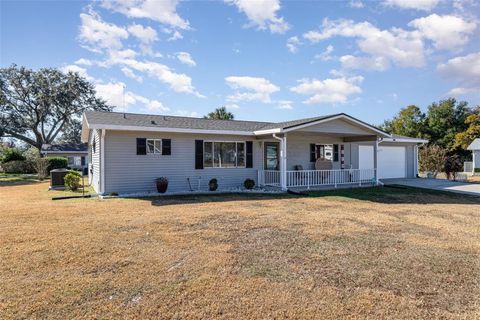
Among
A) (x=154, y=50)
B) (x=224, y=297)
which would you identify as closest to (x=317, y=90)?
(x=154, y=50)

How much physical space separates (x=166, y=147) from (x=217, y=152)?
7.51 feet

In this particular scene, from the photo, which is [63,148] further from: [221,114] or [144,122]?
[144,122]

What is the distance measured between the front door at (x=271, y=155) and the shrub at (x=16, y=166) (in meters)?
24.3

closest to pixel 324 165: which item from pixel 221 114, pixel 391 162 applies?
pixel 391 162

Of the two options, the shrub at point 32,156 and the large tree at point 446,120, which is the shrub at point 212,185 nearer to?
the shrub at point 32,156

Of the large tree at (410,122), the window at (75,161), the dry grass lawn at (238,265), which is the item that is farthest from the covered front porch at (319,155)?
the window at (75,161)

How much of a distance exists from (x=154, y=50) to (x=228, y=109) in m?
25.2

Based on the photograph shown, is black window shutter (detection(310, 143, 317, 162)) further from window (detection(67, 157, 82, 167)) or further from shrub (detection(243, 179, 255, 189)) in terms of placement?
window (detection(67, 157, 82, 167))

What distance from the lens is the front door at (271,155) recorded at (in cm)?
1462

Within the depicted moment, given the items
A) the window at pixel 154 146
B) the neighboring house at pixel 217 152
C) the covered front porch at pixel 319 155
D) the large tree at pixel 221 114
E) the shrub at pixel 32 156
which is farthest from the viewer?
the large tree at pixel 221 114

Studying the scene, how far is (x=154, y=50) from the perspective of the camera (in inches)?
591

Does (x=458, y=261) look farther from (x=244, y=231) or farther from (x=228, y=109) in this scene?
(x=228, y=109)

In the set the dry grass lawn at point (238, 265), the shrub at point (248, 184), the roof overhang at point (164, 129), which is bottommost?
the dry grass lawn at point (238, 265)

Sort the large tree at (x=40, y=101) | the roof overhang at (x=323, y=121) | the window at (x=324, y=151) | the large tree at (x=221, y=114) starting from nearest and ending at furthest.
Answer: the roof overhang at (x=323, y=121) < the window at (x=324, y=151) < the large tree at (x=40, y=101) < the large tree at (x=221, y=114)
